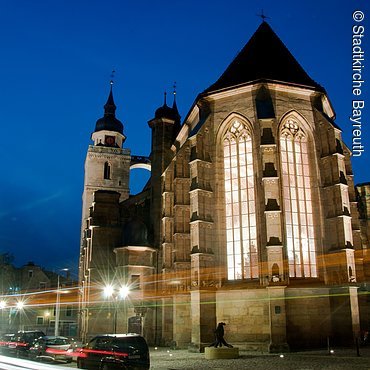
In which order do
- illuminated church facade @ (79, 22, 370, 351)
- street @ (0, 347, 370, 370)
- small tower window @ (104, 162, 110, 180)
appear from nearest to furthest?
street @ (0, 347, 370, 370), illuminated church facade @ (79, 22, 370, 351), small tower window @ (104, 162, 110, 180)

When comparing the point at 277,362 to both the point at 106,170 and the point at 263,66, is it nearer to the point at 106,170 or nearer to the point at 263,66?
the point at 263,66

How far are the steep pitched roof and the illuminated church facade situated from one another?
91 millimetres

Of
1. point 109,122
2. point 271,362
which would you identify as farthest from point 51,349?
point 109,122

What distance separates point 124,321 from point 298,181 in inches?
622

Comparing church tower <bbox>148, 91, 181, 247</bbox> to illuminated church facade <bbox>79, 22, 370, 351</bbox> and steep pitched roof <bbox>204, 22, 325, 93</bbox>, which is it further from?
steep pitched roof <bbox>204, 22, 325, 93</bbox>

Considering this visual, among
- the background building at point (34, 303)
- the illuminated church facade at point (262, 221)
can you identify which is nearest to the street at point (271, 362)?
the illuminated church facade at point (262, 221)

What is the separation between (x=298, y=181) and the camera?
78.5 ft

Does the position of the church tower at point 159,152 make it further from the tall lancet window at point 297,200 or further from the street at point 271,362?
the street at point 271,362

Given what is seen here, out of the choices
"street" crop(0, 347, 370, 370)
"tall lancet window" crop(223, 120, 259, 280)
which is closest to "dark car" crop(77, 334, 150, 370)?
"street" crop(0, 347, 370, 370)

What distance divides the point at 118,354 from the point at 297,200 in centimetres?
1286

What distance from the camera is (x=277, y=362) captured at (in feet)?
54.9

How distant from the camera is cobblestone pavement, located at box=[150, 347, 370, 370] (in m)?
15.0

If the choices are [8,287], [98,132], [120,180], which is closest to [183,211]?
[120,180]

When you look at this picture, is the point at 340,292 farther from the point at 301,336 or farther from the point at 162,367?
the point at 162,367
